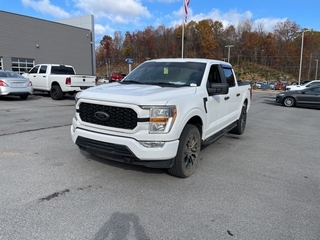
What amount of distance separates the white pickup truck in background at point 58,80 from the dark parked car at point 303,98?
12.5 metres

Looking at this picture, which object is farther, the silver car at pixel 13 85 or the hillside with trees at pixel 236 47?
the hillside with trees at pixel 236 47

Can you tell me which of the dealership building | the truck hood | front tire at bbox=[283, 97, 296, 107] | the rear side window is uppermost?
the dealership building

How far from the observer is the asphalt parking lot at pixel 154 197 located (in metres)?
2.69

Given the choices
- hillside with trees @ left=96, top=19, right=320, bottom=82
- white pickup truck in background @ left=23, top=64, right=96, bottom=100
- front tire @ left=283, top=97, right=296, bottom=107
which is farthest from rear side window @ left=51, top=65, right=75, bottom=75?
hillside with trees @ left=96, top=19, right=320, bottom=82

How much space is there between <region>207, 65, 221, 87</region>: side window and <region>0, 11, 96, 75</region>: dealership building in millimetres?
27922

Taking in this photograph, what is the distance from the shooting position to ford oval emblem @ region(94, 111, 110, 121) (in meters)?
3.58

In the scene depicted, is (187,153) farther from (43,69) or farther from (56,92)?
(43,69)

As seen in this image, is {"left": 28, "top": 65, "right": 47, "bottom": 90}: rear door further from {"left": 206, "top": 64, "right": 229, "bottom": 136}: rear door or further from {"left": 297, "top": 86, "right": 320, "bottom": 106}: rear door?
{"left": 297, "top": 86, "right": 320, "bottom": 106}: rear door

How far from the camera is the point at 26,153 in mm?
4934

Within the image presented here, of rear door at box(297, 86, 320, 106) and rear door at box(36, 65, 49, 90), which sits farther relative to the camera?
rear door at box(297, 86, 320, 106)

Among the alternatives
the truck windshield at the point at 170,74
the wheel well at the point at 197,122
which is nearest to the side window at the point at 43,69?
the truck windshield at the point at 170,74

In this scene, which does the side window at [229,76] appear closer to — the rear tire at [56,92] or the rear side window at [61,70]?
the rear tire at [56,92]

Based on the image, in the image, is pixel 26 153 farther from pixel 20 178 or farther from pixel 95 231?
pixel 95 231

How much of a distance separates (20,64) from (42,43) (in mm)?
3956
